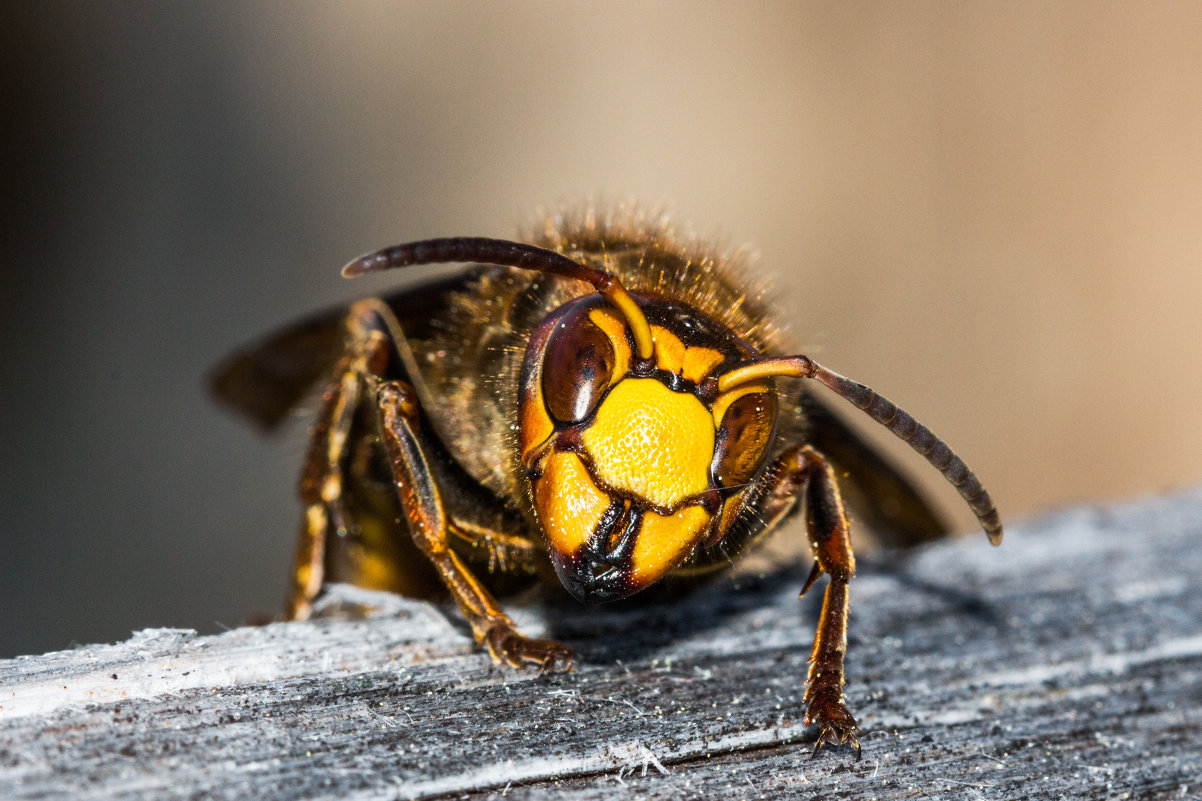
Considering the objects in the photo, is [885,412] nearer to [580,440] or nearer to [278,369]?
[580,440]

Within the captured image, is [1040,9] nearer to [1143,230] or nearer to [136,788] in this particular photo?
[1143,230]

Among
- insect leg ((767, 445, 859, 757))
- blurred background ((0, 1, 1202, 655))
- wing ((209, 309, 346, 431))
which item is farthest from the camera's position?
blurred background ((0, 1, 1202, 655))

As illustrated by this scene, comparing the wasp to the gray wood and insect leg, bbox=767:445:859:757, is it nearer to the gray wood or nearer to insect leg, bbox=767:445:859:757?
insect leg, bbox=767:445:859:757

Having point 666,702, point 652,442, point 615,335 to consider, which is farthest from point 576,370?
point 666,702

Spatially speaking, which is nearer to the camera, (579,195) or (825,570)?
(825,570)

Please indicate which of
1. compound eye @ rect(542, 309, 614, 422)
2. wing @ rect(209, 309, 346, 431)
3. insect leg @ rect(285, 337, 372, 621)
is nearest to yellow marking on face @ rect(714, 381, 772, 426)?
compound eye @ rect(542, 309, 614, 422)

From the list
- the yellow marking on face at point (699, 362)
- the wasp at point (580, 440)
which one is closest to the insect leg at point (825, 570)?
the wasp at point (580, 440)

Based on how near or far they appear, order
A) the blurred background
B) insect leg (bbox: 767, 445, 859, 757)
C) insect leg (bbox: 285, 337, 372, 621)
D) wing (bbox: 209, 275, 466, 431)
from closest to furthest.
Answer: insect leg (bbox: 767, 445, 859, 757) → insect leg (bbox: 285, 337, 372, 621) → wing (bbox: 209, 275, 466, 431) → the blurred background
